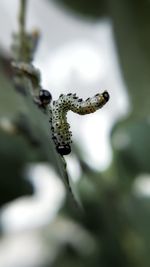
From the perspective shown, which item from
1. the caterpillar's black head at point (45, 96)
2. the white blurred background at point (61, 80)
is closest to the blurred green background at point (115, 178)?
the white blurred background at point (61, 80)

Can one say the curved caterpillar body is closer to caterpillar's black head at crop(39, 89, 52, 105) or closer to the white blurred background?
caterpillar's black head at crop(39, 89, 52, 105)

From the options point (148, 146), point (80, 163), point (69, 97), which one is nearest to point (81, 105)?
point (69, 97)

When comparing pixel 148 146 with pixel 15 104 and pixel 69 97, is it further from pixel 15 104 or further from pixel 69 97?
pixel 69 97

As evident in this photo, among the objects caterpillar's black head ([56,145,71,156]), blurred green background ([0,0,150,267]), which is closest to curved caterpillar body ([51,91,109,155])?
caterpillar's black head ([56,145,71,156])

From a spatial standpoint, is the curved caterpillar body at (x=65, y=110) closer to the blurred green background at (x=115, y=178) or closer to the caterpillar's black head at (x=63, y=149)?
the caterpillar's black head at (x=63, y=149)

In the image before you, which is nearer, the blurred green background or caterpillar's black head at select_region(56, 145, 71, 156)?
caterpillar's black head at select_region(56, 145, 71, 156)
